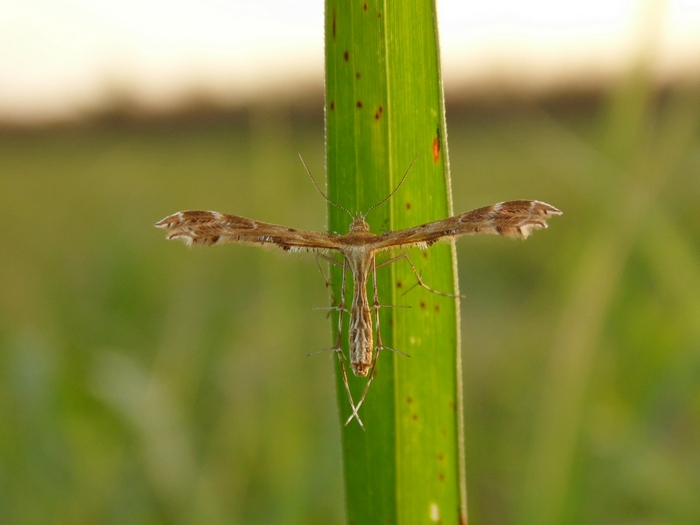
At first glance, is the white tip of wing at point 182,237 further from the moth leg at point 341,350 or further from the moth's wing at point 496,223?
the moth's wing at point 496,223

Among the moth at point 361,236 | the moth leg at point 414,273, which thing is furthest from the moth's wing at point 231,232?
the moth leg at point 414,273

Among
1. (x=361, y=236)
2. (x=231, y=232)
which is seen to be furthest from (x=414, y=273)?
(x=231, y=232)

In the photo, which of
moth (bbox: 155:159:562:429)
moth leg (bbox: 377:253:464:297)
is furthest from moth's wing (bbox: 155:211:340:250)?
moth leg (bbox: 377:253:464:297)

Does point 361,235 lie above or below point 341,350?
above

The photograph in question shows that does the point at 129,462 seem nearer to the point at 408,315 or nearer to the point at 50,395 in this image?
the point at 50,395

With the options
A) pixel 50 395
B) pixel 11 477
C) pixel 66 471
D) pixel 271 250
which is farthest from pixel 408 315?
pixel 11 477

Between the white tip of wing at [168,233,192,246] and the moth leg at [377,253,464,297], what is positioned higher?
the white tip of wing at [168,233,192,246]

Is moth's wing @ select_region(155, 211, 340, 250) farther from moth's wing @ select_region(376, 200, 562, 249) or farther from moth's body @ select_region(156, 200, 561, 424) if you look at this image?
moth's wing @ select_region(376, 200, 562, 249)

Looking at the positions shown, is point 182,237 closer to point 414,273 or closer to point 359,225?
point 359,225
